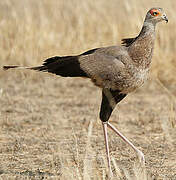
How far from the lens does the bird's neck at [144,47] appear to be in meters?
4.24

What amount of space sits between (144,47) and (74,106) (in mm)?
2673

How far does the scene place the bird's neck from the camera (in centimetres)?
424

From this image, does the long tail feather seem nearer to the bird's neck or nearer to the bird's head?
the bird's neck

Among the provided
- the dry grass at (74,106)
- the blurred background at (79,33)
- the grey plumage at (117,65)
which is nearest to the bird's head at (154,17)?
the grey plumage at (117,65)

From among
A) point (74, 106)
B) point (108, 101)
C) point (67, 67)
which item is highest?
point (67, 67)

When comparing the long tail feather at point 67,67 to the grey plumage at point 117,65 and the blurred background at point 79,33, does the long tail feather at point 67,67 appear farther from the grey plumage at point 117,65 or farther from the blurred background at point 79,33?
the blurred background at point 79,33

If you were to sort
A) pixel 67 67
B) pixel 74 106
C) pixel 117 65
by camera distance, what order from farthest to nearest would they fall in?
pixel 74 106
pixel 67 67
pixel 117 65

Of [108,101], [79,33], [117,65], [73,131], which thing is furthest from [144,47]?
[79,33]

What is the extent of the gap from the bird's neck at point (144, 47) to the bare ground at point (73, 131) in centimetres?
55

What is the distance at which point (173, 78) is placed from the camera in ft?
25.5

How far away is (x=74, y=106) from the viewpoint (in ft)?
22.4

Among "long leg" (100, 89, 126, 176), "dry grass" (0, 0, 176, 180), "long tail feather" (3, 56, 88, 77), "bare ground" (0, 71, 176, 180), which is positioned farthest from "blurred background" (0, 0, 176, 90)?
"long tail feather" (3, 56, 88, 77)

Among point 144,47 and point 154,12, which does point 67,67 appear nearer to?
point 144,47

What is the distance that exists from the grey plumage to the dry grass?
17.5 inches
